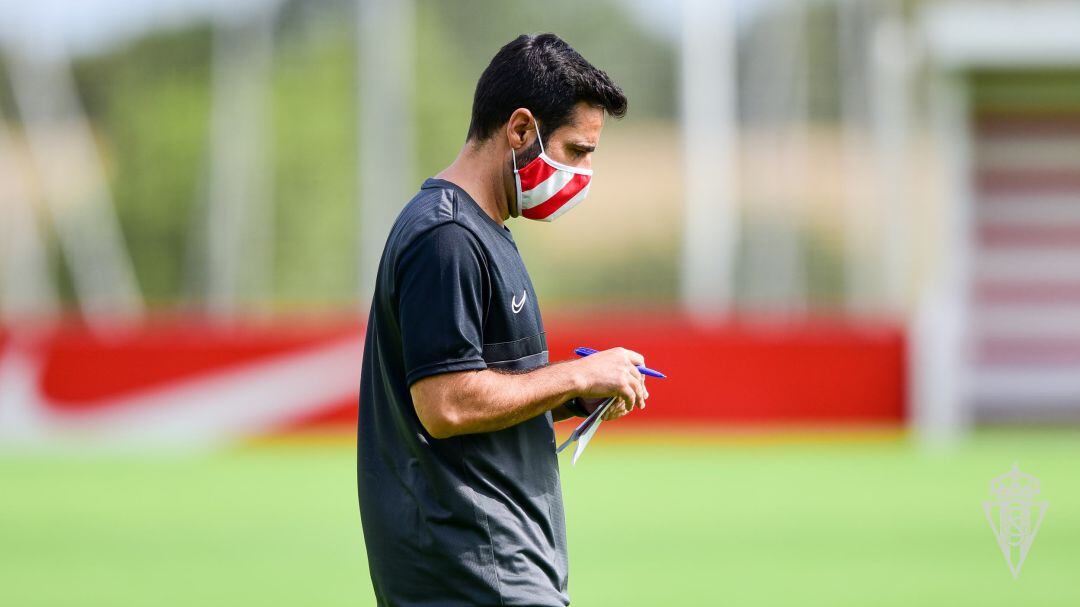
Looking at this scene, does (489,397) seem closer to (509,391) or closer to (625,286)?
(509,391)

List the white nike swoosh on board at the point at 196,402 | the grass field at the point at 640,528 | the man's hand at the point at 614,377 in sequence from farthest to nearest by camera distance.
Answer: the white nike swoosh on board at the point at 196,402 < the grass field at the point at 640,528 < the man's hand at the point at 614,377

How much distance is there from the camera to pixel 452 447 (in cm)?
345

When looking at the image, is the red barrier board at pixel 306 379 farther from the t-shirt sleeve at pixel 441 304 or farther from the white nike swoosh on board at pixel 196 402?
the t-shirt sleeve at pixel 441 304

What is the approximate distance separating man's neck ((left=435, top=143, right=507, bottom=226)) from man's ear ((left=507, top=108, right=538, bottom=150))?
78 mm

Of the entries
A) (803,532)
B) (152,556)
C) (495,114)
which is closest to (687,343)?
(803,532)

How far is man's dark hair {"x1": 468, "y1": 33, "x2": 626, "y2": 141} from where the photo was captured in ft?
11.6

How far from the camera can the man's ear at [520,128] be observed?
3570 mm

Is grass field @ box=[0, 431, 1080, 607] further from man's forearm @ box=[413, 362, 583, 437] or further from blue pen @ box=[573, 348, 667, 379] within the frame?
man's forearm @ box=[413, 362, 583, 437]

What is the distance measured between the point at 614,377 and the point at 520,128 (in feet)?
2.14

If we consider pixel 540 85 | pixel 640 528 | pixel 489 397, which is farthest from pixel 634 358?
pixel 640 528

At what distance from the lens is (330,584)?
820 cm

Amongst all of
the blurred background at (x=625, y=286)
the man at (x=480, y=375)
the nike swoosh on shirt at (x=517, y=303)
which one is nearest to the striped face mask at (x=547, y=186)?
the man at (x=480, y=375)

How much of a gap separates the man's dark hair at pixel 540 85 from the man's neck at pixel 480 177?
0.06 m

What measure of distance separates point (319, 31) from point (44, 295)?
778 centimetres
